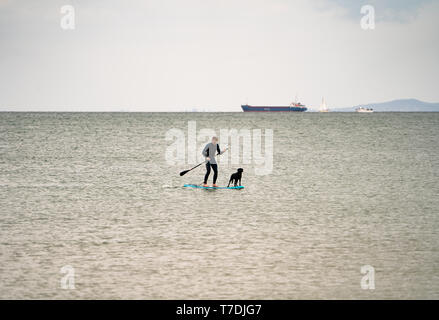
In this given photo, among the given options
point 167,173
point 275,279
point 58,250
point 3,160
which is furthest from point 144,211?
point 3,160

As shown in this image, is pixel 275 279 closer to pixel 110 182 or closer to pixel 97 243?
pixel 97 243

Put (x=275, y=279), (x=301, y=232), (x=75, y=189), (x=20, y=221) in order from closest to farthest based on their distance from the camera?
(x=275, y=279), (x=301, y=232), (x=20, y=221), (x=75, y=189)

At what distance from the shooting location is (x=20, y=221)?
1270cm

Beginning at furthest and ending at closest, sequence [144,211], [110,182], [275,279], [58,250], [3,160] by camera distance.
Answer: [3,160], [110,182], [144,211], [58,250], [275,279]

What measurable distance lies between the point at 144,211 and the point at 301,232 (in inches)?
188

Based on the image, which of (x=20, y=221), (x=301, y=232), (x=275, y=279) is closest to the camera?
(x=275, y=279)

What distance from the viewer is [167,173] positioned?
24859 mm

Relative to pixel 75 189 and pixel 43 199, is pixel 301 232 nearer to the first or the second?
pixel 43 199
